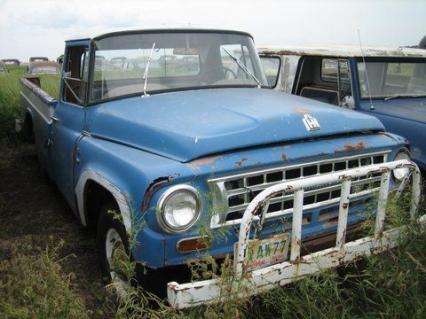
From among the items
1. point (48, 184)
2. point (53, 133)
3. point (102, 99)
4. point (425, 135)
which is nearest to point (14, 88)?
point (48, 184)

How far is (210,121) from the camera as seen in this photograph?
108 inches

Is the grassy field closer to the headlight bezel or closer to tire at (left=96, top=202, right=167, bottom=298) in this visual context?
tire at (left=96, top=202, right=167, bottom=298)

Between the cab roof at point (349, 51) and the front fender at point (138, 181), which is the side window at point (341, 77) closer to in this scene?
the cab roof at point (349, 51)

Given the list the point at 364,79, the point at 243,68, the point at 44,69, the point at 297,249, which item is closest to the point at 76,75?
the point at 243,68

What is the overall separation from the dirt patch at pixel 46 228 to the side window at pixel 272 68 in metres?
2.73

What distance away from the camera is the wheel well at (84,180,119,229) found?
3104mm

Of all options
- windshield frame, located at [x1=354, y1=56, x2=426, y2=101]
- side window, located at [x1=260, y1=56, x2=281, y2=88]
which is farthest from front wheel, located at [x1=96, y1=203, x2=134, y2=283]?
side window, located at [x1=260, y1=56, x2=281, y2=88]

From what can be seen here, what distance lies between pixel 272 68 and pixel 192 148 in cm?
338

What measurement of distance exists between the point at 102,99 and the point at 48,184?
2.41 metres

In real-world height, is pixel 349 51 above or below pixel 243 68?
above

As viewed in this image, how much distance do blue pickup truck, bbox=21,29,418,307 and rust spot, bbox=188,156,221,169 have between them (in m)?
0.01

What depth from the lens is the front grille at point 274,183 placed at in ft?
7.85

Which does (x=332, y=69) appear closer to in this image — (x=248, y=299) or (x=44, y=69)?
(x=248, y=299)

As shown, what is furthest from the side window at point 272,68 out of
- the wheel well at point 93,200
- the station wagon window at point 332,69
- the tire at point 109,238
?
the tire at point 109,238
